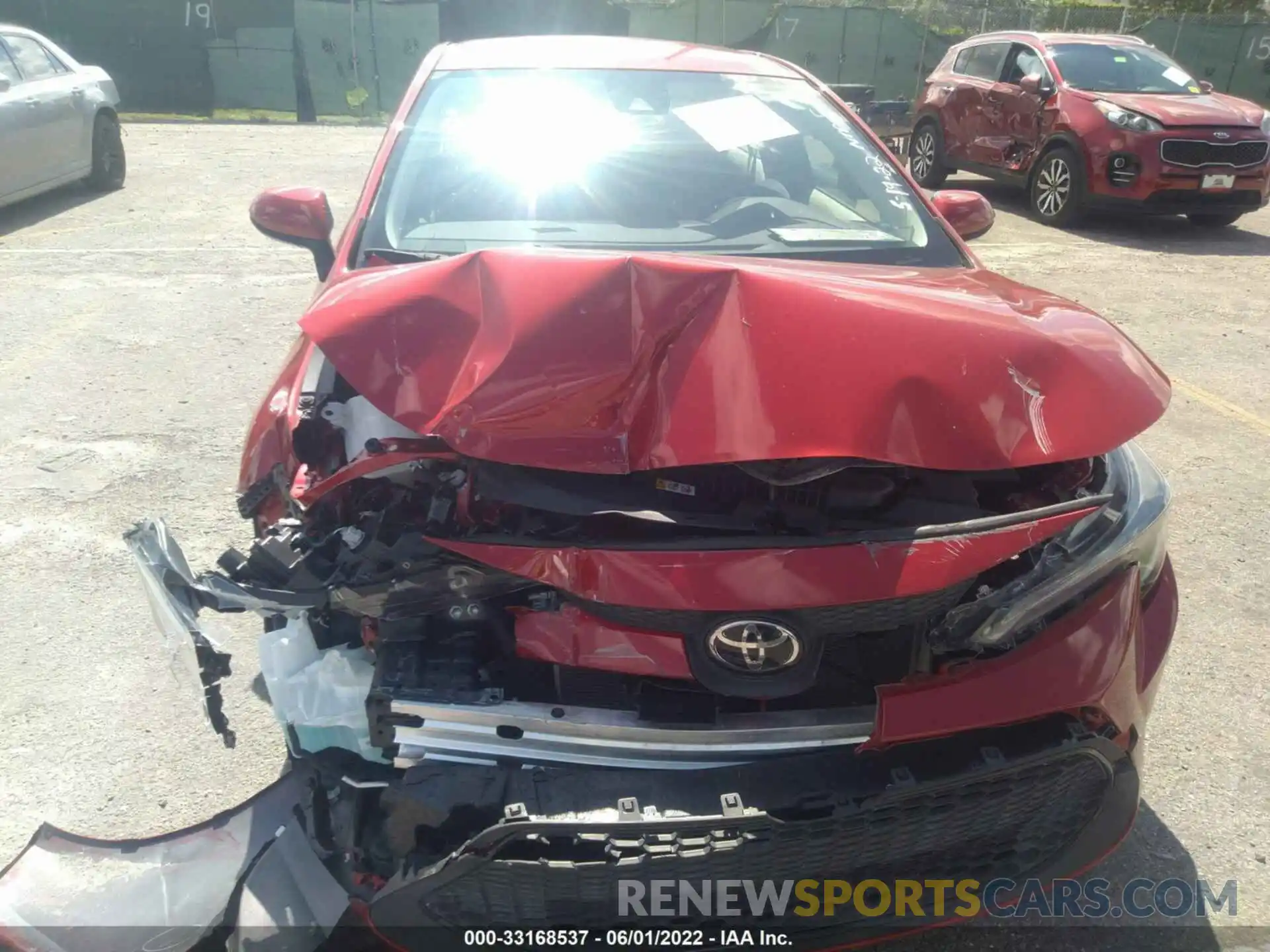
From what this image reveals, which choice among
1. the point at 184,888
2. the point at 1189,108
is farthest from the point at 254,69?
the point at 184,888

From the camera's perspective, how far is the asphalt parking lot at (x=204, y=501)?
2.46m

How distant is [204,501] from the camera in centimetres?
382

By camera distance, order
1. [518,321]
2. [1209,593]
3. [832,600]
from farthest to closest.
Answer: [1209,593] → [518,321] → [832,600]

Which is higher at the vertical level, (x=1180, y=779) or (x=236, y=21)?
(x=236, y=21)

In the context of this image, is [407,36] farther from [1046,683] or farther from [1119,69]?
[1046,683]

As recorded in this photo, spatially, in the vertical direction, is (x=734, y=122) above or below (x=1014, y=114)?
above

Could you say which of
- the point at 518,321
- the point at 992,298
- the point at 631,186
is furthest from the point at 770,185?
the point at 518,321

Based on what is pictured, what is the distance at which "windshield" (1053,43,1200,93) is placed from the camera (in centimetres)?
935

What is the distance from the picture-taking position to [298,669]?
183 cm

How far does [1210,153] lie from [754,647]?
8.97 metres

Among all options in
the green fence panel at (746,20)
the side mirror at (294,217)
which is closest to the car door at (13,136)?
the side mirror at (294,217)

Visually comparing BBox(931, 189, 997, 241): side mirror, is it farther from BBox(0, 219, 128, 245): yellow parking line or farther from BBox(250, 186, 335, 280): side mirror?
BBox(0, 219, 128, 245): yellow parking line

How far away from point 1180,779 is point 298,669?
230 cm

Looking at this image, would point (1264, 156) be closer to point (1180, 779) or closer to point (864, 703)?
point (1180, 779)
